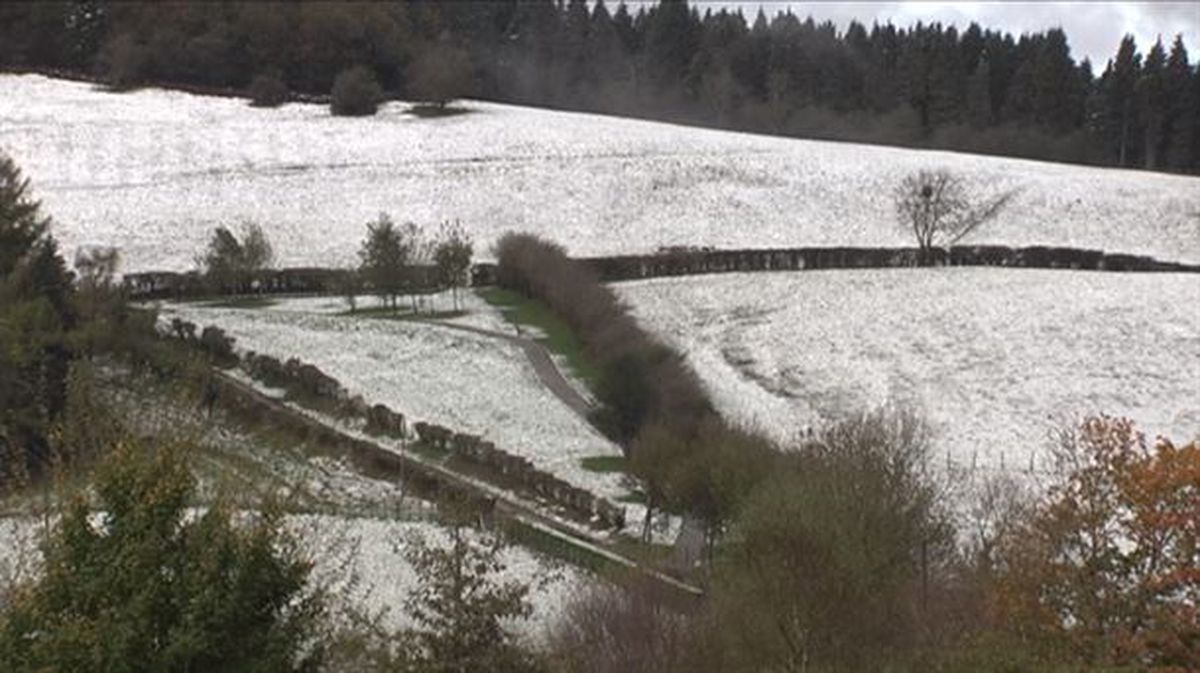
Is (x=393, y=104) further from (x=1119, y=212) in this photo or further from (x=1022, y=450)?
(x=1022, y=450)

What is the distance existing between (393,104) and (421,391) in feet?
170

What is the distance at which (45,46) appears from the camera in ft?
293

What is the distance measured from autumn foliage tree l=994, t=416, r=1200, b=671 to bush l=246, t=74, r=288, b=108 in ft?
244

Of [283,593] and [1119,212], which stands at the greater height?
[1119,212]

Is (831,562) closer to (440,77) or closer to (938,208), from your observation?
(938,208)

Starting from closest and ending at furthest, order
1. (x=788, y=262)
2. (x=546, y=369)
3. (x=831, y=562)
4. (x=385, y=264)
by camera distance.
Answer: (x=831, y=562)
(x=546, y=369)
(x=385, y=264)
(x=788, y=262)

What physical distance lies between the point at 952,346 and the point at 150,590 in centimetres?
3467

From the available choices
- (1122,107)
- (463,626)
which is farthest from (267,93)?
(463,626)

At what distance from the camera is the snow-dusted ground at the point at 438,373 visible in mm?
32438

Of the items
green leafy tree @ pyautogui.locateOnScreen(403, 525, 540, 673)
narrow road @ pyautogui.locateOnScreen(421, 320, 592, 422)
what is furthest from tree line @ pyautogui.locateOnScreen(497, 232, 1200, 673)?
narrow road @ pyautogui.locateOnScreen(421, 320, 592, 422)

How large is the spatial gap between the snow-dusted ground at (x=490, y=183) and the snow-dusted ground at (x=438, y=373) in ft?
38.5

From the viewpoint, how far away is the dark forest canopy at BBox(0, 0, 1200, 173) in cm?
8731

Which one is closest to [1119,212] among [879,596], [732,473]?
[732,473]

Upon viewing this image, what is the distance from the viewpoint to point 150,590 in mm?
11508
